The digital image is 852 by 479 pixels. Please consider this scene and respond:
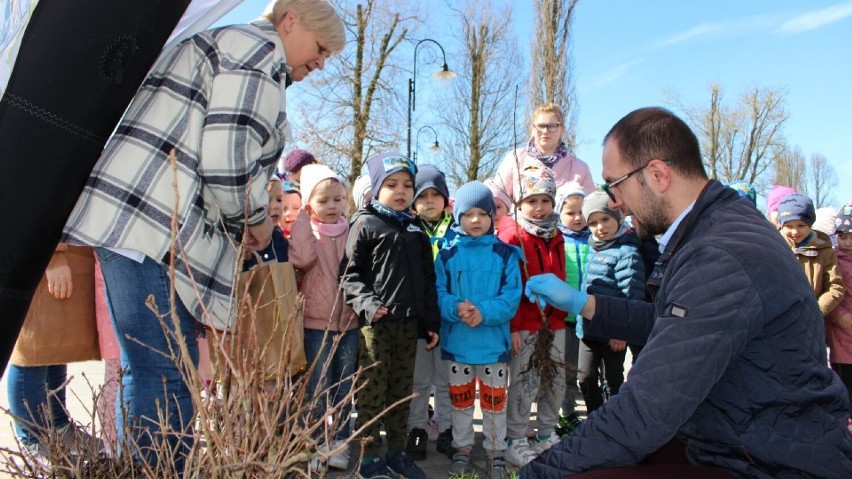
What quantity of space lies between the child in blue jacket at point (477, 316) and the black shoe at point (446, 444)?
0.50ft

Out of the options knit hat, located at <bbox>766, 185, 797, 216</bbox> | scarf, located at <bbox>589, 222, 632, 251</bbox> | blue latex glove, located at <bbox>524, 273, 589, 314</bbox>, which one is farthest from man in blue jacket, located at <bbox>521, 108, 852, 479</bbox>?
knit hat, located at <bbox>766, 185, 797, 216</bbox>

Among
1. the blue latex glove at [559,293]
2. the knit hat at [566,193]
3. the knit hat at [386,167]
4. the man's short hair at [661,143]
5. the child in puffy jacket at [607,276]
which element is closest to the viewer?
the man's short hair at [661,143]

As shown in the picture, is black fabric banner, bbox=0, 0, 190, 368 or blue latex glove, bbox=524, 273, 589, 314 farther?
blue latex glove, bbox=524, 273, 589, 314

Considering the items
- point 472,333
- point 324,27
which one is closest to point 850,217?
point 472,333

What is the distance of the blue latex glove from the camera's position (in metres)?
2.60

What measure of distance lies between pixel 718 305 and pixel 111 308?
72.0 inches

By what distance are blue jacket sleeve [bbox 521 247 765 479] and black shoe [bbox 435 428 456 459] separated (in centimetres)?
242

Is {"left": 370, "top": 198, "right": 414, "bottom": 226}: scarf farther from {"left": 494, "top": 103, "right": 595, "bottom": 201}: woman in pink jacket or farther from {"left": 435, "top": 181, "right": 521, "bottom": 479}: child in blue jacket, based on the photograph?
{"left": 494, "top": 103, "right": 595, "bottom": 201}: woman in pink jacket

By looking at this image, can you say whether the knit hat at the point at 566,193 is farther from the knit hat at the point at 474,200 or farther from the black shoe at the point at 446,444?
the black shoe at the point at 446,444

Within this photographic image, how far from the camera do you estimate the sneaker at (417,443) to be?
402cm

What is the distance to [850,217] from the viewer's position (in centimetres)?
542

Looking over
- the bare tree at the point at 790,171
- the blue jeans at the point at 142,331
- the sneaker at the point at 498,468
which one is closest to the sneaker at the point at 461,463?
the sneaker at the point at 498,468

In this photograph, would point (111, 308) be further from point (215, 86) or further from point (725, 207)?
point (725, 207)

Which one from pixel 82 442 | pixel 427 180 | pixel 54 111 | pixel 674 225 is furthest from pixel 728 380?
pixel 427 180
